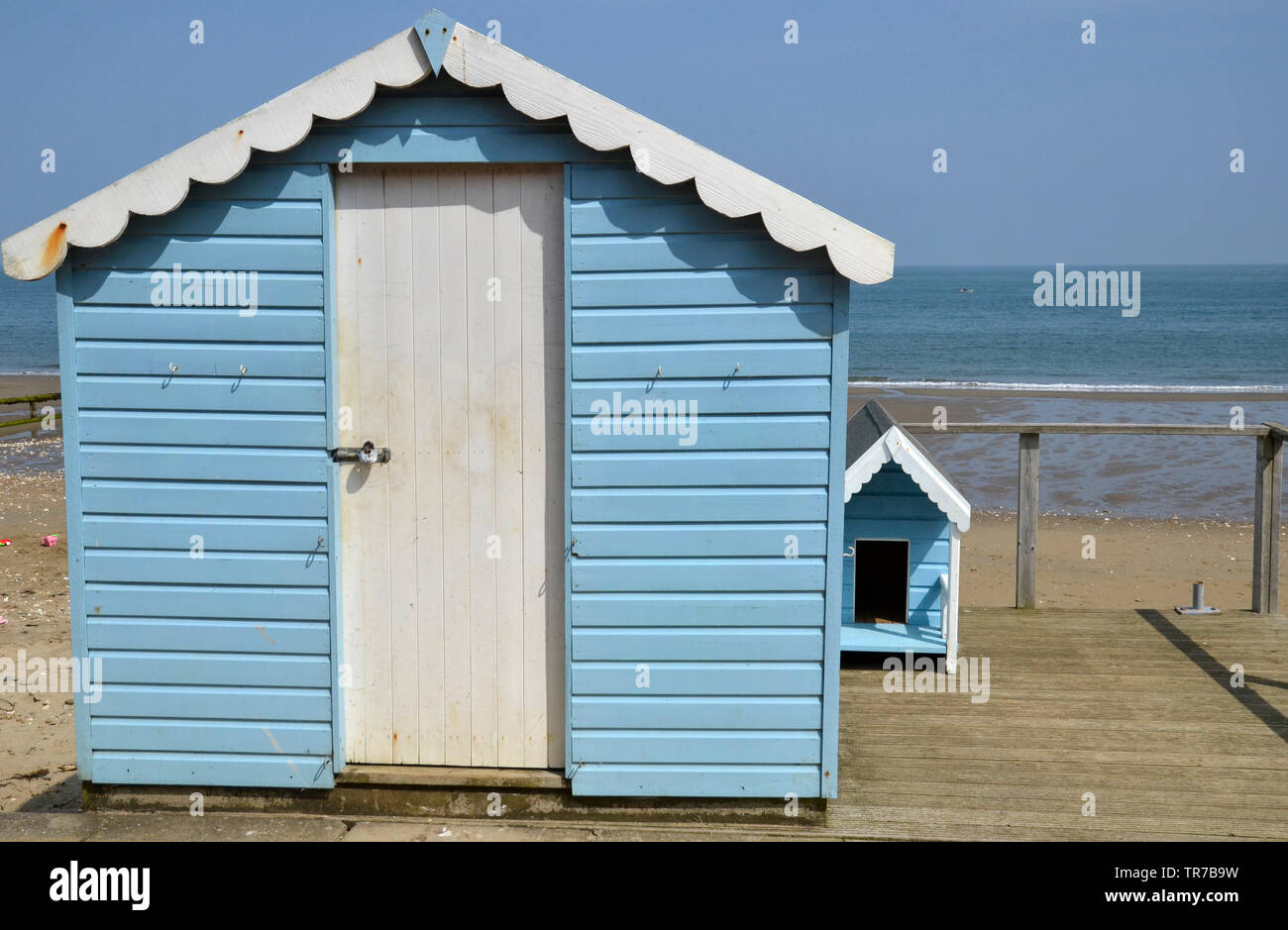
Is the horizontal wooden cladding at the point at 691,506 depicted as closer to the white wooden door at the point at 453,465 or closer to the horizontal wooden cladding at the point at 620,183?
the white wooden door at the point at 453,465

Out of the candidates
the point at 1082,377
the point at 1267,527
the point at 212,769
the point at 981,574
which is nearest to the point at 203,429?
the point at 212,769

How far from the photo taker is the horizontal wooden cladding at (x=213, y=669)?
480 centimetres

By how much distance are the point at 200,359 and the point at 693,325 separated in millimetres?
1960

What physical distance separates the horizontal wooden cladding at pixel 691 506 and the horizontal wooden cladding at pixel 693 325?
1.95ft

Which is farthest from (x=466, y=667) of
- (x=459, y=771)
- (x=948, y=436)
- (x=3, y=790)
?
(x=948, y=436)

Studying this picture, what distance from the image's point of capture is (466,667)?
15.9ft

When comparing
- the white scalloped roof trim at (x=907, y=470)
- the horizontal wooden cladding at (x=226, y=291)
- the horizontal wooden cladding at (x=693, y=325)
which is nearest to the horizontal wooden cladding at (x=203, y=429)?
the horizontal wooden cladding at (x=226, y=291)

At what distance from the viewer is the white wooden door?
466cm

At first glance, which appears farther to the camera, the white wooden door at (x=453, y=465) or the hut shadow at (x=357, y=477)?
the hut shadow at (x=357, y=477)

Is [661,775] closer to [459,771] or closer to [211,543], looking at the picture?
[459,771]

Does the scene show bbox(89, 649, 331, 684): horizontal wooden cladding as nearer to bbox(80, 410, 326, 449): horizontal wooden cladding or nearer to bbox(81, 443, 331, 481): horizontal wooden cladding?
bbox(81, 443, 331, 481): horizontal wooden cladding

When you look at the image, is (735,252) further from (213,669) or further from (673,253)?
(213,669)

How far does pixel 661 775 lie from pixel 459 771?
33.0 inches

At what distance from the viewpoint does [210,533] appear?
188 inches
